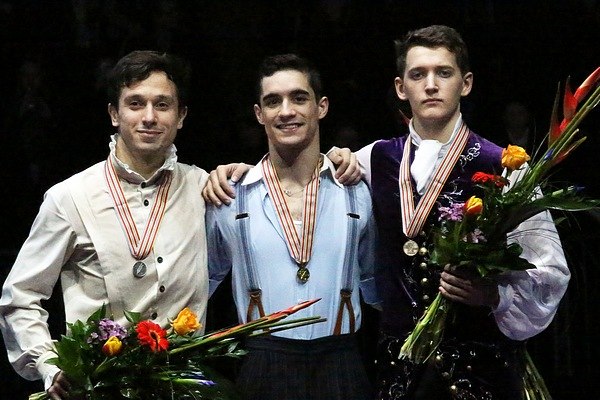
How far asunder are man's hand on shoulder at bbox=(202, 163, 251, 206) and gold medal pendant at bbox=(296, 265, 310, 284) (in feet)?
1.17

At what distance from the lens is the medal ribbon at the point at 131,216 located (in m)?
4.33

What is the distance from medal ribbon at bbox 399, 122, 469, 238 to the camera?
4.28 metres

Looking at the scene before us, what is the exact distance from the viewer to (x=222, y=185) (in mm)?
4535

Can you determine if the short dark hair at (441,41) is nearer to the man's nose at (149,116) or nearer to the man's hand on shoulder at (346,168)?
the man's hand on shoulder at (346,168)

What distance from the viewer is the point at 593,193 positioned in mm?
6168

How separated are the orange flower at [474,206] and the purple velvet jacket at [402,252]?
37 cm

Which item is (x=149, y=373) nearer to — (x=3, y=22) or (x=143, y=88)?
(x=143, y=88)

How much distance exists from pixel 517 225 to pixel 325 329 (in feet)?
2.50

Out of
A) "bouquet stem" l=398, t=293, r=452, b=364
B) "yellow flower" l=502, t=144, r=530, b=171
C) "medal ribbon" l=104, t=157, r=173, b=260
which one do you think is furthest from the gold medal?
"medal ribbon" l=104, t=157, r=173, b=260

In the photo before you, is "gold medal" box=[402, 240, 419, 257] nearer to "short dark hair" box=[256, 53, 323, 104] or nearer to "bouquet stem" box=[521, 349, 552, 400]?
"bouquet stem" box=[521, 349, 552, 400]

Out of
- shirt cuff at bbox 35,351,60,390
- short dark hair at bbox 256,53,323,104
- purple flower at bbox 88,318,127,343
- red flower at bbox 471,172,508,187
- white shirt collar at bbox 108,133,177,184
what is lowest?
shirt cuff at bbox 35,351,60,390

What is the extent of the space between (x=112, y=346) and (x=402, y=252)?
3.41 ft

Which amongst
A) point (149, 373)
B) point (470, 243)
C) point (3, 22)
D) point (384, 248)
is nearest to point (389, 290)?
point (384, 248)

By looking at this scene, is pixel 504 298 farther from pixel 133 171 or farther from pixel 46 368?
pixel 46 368
